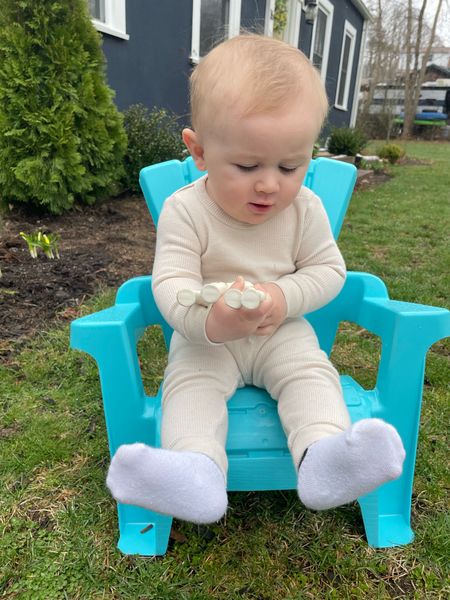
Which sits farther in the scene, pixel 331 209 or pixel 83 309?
pixel 83 309

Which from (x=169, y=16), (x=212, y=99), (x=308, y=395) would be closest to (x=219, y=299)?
(x=308, y=395)

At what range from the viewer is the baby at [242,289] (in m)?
1.02

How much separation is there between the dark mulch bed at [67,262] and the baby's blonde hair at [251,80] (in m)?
1.63

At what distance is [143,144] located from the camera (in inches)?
193

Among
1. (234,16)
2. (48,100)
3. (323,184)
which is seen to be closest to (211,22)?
(234,16)

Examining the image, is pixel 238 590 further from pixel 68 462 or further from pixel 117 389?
pixel 68 462

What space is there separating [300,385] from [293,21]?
9.85 meters

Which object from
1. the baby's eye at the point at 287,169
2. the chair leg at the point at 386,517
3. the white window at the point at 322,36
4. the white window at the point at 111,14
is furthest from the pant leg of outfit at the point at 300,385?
the white window at the point at 322,36

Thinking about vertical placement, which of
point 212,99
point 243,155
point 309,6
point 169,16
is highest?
point 309,6

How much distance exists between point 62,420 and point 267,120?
1.32 meters

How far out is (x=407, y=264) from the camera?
12.5 feet

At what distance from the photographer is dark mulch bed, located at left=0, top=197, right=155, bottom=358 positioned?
264cm

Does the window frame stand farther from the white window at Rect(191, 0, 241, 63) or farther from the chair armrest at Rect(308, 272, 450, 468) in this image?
the chair armrest at Rect(308, 272, 450, 468)

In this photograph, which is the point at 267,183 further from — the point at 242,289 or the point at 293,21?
the point at 293,21
